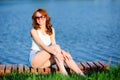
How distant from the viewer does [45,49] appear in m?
7.02

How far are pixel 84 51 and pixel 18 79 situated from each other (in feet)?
36.9

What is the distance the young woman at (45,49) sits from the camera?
22.6 ft

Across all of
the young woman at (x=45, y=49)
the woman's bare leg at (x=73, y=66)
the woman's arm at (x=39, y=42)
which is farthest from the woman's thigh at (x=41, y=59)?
the woman's bare leg at (x=73, y=66)

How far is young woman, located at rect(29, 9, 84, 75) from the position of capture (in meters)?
6.89

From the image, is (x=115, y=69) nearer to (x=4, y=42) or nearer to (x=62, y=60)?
(x=62, y=60)

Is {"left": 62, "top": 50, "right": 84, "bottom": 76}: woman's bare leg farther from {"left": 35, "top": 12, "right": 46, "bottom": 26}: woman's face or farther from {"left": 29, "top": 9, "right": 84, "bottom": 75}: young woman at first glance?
{"left": 35, "top": 12, "right": 46, "bottom": 26}: woman's face

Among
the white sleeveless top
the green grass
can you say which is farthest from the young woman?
the green grass

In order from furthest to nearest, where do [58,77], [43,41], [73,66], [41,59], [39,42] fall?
[43,41]
[39,42]
[41,59]
[73,66]
[58,77]

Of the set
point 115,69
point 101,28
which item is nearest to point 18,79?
point 115,69

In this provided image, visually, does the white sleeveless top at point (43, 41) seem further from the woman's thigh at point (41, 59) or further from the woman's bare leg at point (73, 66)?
the woman's bare leg at point (73, 66)

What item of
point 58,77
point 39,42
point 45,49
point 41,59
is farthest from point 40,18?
point 58,77

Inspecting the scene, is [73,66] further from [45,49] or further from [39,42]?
[39,42]

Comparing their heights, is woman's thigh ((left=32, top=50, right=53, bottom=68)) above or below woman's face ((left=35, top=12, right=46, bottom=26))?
below

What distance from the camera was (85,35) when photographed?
23594 millimetres
